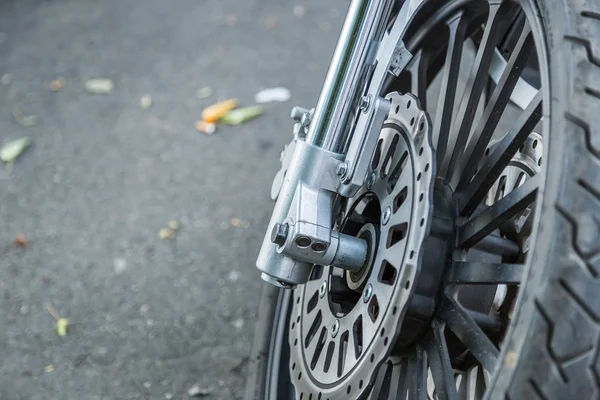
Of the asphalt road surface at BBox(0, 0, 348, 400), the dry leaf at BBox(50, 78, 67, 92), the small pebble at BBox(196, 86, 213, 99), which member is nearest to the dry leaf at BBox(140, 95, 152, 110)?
the asphalt road surface at BBox(0, 0, 348, 400)

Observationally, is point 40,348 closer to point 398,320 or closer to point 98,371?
point 98,371

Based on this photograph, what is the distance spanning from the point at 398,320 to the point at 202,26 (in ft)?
5.95

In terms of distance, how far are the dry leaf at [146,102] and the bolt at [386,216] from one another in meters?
1.34

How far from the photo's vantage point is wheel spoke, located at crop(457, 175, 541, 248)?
79 cm

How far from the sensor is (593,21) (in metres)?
0.70

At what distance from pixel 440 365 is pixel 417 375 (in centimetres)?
4

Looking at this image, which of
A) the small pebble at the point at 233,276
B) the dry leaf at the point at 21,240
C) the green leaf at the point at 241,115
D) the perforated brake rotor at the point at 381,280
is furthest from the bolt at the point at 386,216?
the green leaf at the point at 241,115

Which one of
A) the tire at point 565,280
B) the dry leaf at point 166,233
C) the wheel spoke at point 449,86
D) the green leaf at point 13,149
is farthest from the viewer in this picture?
the green leaf at point 13,149

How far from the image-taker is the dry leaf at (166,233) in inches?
67.7

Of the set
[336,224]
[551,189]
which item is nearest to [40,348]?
[336,224]

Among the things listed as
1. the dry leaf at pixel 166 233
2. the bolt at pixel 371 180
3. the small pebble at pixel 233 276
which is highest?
the bolt at pixel 371 180

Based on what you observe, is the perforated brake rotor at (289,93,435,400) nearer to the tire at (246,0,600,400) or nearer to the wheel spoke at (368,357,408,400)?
the wheel spoke at (368,357,408,400)

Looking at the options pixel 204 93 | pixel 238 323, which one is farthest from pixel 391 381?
pixel 204 93

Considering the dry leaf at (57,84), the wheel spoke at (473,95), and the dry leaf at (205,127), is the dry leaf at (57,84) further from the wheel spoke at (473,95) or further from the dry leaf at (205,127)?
the wheel spoke at (473,95)
